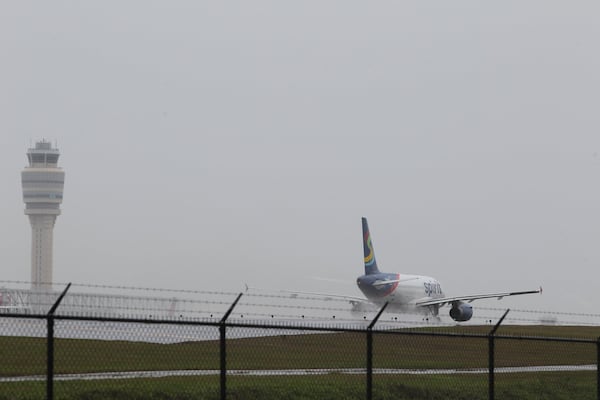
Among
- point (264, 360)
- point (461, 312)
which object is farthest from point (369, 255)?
point (264, 360)

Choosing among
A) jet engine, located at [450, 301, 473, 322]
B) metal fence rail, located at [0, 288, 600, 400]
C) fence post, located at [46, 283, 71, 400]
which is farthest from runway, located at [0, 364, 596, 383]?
jet engine, located at [450, 301, 473, 322]

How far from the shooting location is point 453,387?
2811 cm

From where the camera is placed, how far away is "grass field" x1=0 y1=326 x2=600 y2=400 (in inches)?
866

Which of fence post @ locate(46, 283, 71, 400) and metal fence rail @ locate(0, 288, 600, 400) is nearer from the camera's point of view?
fence post @ locate(46, 283, 71, 400)

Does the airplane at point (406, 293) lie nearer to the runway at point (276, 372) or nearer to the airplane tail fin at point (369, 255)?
the airplane tail fin at point (369, 255)

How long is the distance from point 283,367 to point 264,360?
0.61 m

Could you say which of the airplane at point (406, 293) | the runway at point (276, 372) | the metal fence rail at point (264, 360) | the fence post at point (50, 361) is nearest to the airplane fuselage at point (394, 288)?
the airplane at point (406, 293)

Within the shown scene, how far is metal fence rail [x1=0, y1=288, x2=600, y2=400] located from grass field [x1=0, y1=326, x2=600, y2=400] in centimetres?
6

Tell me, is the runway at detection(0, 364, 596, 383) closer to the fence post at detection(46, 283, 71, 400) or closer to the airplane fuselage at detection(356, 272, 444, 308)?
the fence post at detection(46, 283, 71, 400)

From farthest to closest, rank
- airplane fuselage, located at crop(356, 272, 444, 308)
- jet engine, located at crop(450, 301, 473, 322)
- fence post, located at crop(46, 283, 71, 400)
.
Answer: airplane fuselage, located at crop(356, 272, 444, 308) < jet engine, located at crop(450, 301, 473, 322) < fence post, located at crop(46, 283, 71, 400)

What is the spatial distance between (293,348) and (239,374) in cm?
1204

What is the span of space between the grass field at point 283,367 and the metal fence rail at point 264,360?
0.06 metres

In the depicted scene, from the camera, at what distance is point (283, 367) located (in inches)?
1260

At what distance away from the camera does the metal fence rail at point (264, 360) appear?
66.6ft
